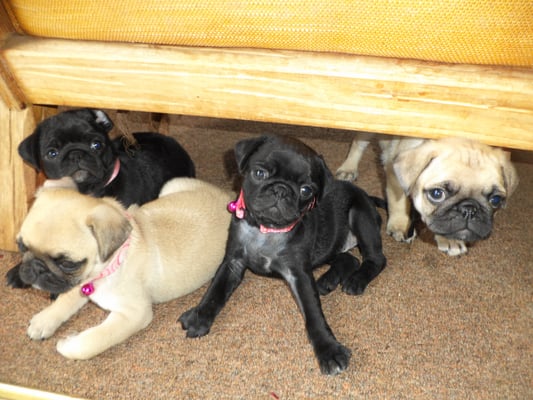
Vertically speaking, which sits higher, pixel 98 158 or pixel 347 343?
pixel 98 158

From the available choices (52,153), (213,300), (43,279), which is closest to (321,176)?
(213,300)

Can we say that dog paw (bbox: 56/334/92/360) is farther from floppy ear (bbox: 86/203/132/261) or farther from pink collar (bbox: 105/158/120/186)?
pink collar (bbox: 105/158/120/186)

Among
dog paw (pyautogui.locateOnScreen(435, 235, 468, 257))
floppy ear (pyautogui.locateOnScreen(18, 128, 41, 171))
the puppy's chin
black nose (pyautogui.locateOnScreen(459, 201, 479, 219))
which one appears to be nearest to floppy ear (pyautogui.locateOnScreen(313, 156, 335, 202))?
black nose (pyautogui.locateOnScreen(459, 201, 479, 219))

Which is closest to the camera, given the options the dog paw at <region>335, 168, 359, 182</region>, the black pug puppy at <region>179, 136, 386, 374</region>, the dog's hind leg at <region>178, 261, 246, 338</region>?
the black pug puppy at <region>179, 136, 386, 374</region>

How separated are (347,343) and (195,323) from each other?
70 centimetres

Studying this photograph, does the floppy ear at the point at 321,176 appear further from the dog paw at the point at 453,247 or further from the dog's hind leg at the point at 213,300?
the dog paw at the point at 453,247

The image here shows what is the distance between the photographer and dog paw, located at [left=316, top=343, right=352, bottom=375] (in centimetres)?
220

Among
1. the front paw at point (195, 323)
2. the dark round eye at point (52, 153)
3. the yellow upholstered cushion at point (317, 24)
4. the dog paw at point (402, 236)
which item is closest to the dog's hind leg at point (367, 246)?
the dog paw at point (402, 236)

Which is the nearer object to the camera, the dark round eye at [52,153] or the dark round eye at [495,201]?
the dark round eye at [495,201]

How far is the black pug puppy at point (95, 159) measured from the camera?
262 cm

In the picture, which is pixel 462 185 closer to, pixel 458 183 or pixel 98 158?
pixel 458 183

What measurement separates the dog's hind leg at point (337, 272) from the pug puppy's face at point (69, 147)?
4.30 ft

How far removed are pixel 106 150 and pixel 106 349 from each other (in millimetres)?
1093

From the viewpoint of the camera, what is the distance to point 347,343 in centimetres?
238
